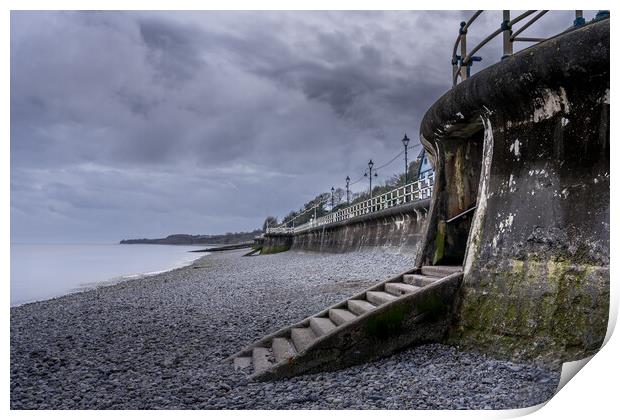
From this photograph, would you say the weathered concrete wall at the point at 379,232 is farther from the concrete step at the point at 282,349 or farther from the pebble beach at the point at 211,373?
the concrete step at the point at 282,349

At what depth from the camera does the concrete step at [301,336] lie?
584cm

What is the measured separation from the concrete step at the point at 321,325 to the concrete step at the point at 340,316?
6cm

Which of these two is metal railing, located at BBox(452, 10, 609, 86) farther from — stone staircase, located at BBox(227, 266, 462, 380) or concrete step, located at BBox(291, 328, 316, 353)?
concrete step, located at BBox(291, 328, 316, 353)

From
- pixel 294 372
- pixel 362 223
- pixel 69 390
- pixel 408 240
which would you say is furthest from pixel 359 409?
pixel 362 223

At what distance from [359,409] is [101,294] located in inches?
469

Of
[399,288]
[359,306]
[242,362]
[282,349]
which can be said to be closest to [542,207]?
[399,288]

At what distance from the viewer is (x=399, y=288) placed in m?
6.28

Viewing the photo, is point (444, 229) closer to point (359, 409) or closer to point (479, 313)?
point (479, 313)

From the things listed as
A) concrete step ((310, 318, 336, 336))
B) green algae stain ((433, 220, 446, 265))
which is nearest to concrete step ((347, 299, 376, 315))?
concrete step ((310, 318, 336, 336))

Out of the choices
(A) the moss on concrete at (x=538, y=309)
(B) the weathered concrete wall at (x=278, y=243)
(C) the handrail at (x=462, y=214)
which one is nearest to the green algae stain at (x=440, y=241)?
(C) the handrail at (x=462, y=214)

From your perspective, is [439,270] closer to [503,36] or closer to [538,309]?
[538,309]

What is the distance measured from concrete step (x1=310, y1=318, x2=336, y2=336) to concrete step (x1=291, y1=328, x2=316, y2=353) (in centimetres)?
7

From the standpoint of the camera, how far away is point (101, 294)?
14492 mm

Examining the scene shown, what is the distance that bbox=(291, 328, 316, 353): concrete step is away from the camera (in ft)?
19.1
